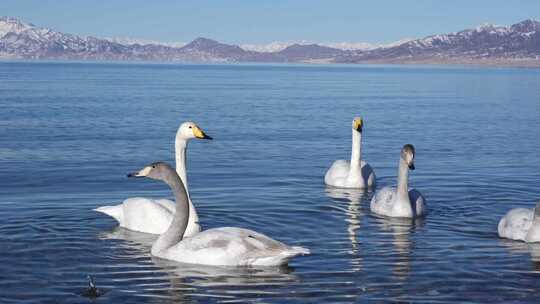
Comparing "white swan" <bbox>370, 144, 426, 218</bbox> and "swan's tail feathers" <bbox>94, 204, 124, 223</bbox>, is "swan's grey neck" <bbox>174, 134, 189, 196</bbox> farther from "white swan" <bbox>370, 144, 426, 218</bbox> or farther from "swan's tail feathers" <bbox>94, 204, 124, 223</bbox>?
"white swan" <bbox>370, 144, 426, 218</bbox>

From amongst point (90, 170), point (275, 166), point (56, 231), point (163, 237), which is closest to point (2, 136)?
point (90, 170)

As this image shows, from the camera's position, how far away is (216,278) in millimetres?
11719

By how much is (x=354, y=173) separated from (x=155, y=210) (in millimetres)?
6949

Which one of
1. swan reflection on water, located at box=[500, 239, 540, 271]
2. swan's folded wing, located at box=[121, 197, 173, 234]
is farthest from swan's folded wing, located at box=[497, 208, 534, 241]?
swan's folded wing, located at box=[121, 197, 173, 234]

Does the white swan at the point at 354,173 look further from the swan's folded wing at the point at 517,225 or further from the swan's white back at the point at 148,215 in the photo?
the swan's white back at the point at 148,215

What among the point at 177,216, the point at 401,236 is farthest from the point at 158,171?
the point at 401,236

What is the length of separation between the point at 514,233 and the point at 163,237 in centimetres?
583

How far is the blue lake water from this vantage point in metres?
11.4

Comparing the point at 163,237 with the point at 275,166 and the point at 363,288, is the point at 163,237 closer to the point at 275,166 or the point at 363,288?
the point at 363,288

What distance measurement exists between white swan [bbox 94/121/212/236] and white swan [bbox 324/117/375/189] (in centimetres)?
613

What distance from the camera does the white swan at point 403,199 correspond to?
16281 millimetres

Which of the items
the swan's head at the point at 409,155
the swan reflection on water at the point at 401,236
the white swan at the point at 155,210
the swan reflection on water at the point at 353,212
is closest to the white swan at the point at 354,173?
the swan reflection on water at the point at 353,212

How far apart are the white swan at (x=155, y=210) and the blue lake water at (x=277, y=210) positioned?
10.7 inches

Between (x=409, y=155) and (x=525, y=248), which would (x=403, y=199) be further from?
(x=525, y=248)
